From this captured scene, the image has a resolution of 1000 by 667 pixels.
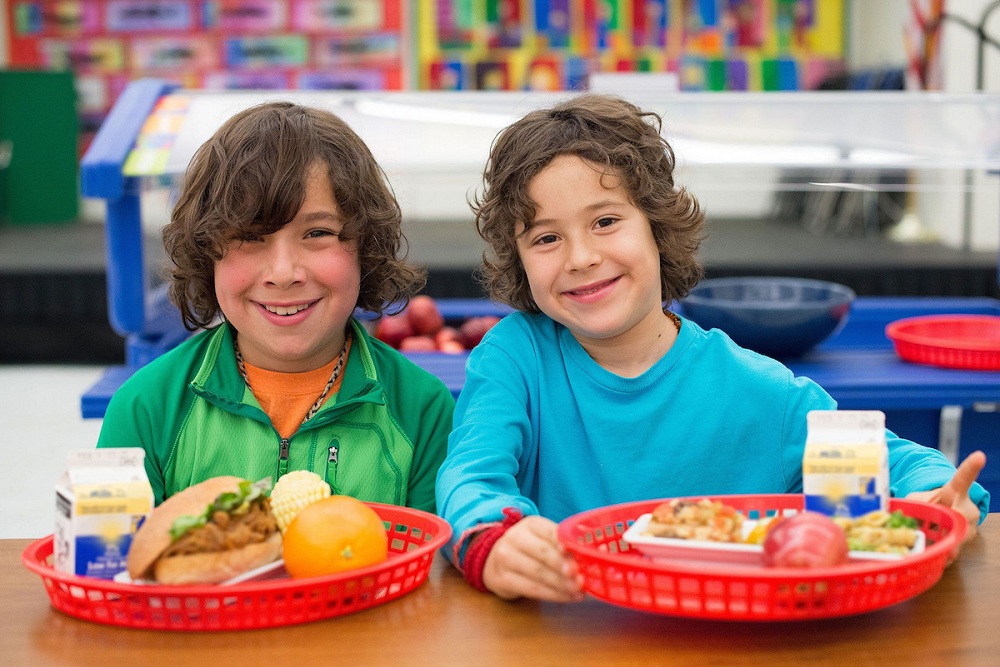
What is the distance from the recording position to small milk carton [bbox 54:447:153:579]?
1.01 m

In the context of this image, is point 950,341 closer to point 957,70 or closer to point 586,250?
point 586,250

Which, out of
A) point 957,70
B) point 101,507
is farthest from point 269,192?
point 957,70

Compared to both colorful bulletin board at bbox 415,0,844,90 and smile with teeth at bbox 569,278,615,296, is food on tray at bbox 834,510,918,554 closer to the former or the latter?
smile with teeth at bbox 569,278,615,296

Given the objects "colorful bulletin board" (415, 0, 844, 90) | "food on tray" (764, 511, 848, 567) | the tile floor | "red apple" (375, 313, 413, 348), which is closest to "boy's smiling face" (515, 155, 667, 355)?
"food on tray" (764, 511, 848, 567)

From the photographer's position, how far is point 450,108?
272 cm

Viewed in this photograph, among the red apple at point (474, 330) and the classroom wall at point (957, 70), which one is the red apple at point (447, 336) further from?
the classroom wall at point (957, 70)

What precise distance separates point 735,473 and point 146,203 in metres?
1.64

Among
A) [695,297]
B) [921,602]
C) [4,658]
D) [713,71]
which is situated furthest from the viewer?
[713,71]

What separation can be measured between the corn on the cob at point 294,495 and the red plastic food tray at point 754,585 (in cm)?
27

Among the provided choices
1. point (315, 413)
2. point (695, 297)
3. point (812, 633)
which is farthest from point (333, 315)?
point (695, 297)

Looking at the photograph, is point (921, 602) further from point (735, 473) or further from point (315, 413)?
point (315, 413)

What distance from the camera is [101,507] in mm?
1014

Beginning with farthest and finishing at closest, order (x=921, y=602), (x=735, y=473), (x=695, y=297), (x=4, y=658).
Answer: (x=695, y=297) < (x=735, y=473) < (x=921, y=602) < (x=4, y=658)

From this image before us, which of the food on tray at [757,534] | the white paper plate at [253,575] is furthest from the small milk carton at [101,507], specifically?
the food on tray at [757,534]
